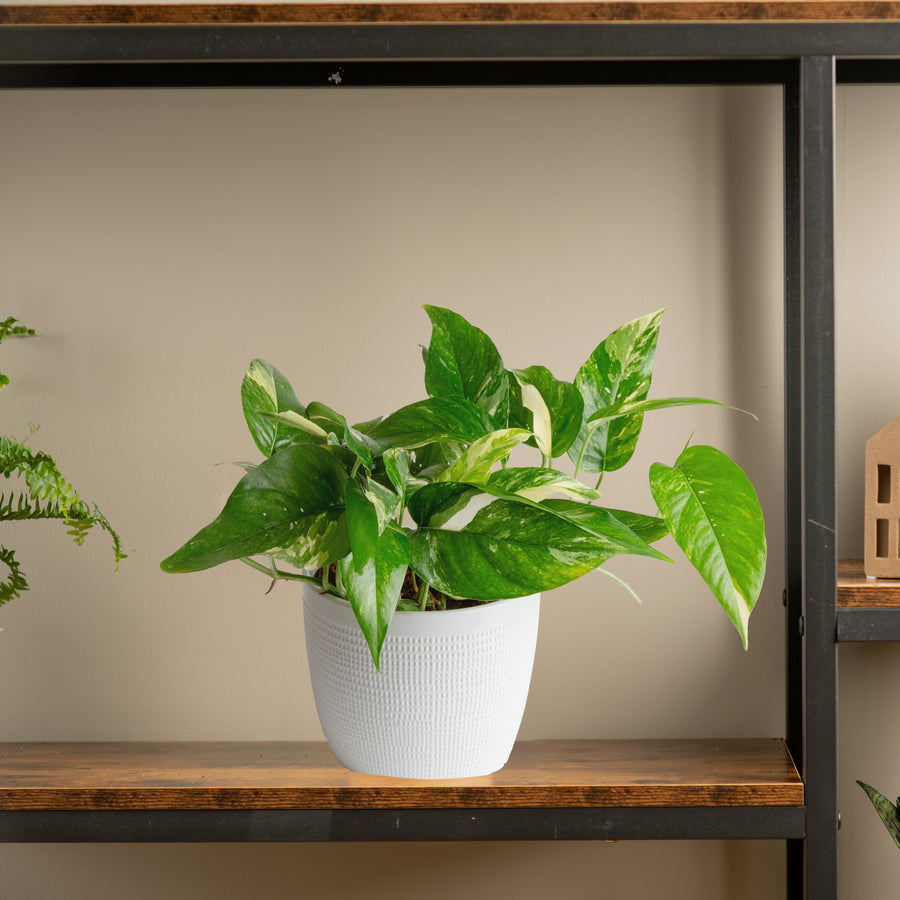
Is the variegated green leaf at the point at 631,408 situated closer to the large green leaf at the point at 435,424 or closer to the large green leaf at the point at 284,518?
the large green leaf at the point at 435,424

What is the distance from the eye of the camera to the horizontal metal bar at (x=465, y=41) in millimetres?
739

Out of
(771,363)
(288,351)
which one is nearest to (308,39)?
(288,351)

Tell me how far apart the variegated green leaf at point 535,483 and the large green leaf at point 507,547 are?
13 mm

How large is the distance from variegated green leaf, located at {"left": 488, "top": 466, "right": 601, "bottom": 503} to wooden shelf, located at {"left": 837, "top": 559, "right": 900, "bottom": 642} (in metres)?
0.30

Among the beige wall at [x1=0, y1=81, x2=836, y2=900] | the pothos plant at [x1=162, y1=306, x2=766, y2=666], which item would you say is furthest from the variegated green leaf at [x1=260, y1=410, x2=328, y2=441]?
the beige wall at [x1=0, y1=81, x2=836, y2=900]

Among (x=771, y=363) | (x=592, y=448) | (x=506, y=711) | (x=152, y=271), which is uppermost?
(x=152, y=271)

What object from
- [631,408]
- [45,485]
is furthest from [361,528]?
[45,485]

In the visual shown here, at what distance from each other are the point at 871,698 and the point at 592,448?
0.55 meters

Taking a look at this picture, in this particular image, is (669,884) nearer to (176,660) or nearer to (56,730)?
(176,660)

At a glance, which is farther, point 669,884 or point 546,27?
point 669,884

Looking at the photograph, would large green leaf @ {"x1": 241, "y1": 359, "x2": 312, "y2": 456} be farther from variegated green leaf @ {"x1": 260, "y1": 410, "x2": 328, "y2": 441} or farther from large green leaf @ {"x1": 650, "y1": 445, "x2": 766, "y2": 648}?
large green leaf @ {"x1": 650, "y1": 445, "x2": 766, "y2": 648}

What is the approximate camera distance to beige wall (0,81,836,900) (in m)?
0.99

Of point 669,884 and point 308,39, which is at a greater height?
point 308,39

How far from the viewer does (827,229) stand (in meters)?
0.75
